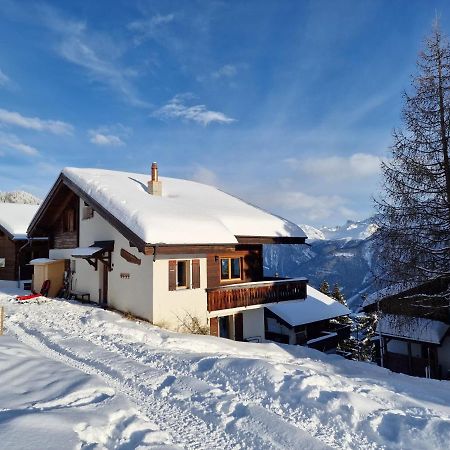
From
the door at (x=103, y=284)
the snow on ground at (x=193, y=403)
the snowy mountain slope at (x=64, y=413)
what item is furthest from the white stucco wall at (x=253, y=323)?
the snowy mountain slope at (x=64, y=413)

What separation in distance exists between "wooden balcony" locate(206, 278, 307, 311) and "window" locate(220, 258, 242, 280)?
1150 millimetres

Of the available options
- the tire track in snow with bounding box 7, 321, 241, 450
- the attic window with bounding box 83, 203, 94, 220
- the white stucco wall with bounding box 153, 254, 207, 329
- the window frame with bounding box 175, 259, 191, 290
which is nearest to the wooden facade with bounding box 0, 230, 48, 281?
the attic window with bounding box 83, 203, 94, 220

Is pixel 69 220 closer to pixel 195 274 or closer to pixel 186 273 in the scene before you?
pixel 186 273

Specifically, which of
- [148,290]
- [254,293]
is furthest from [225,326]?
[148,290]

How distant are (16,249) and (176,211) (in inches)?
710

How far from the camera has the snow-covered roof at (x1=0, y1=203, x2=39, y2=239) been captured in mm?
27469

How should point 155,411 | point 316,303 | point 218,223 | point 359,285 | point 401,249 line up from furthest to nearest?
point 359,285 → point 316,303 → point 218,223 → point 401,249 → point 155,411

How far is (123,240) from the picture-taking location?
608 inches

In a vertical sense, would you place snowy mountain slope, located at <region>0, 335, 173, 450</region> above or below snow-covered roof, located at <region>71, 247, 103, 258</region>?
below

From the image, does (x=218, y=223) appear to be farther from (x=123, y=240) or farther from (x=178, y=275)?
(x=123, y=240)

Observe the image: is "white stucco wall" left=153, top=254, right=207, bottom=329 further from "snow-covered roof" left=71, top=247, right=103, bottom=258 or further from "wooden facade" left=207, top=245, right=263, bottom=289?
"snow-covered roof" left=71, top=247, right=103, bottom=258

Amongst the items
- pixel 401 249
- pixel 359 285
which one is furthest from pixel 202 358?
pixel 359 285

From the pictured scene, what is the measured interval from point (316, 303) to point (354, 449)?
836 inches

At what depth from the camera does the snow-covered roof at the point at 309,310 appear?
874 inches
